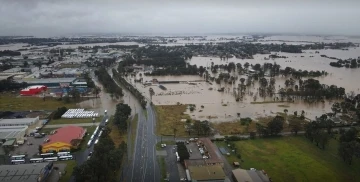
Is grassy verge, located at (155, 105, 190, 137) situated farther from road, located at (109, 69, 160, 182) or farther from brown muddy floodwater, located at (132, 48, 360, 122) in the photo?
brown muddy floodwater, located at (132, 48, 360, 122)

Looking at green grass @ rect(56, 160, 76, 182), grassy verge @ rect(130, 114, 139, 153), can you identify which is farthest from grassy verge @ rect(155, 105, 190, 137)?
green grass @ rect(56, 160, 76, 182)

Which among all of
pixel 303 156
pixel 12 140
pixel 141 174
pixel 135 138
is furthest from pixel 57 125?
pixel 303 156

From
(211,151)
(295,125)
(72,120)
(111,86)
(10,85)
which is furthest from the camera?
(10,85)

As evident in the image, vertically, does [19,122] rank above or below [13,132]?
above

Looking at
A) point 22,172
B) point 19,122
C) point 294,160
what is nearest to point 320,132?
point 294,160

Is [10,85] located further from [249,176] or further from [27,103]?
[249,176]

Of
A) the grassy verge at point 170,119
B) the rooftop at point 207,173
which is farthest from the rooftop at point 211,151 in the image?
the grassy verge at point 170,119

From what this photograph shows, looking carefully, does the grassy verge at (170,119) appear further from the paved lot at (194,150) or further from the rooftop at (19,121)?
the rooftop at (19,121)
